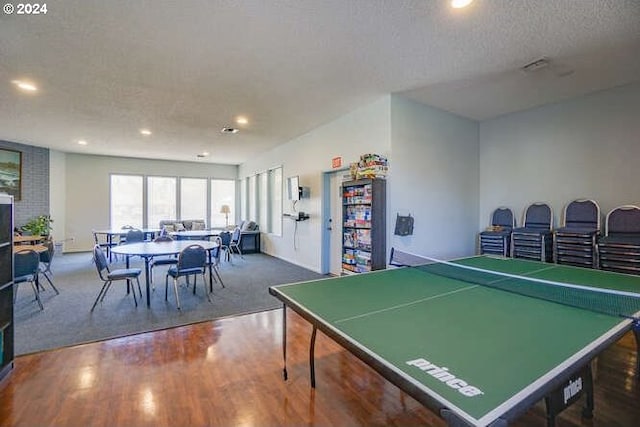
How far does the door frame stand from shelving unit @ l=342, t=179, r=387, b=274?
92 centimetres

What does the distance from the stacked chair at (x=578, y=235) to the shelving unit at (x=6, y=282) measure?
6228 mm

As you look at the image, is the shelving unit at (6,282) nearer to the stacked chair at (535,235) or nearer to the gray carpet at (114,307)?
the gray carpet at (114,307)

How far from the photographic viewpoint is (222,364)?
2.46 meters

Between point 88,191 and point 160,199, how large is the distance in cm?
192

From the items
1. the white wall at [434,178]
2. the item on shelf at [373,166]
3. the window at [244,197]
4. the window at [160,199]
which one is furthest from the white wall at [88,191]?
the white wall at [434,178]

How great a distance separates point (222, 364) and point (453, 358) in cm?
204

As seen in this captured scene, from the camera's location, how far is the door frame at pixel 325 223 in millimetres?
5684

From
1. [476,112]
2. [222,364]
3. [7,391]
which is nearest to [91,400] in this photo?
[7,391]

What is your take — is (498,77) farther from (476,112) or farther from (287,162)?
(287,162)

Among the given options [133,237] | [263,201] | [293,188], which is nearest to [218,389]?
[293,188]

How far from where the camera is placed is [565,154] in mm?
4543

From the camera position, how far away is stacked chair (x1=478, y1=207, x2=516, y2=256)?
4824 mm

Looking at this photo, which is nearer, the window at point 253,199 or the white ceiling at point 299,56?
the white ceiling at point 299,56

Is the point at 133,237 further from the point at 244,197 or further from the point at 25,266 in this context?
the point at 244,197
